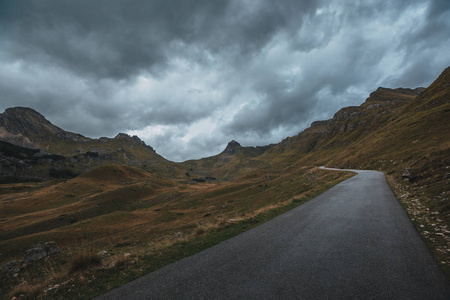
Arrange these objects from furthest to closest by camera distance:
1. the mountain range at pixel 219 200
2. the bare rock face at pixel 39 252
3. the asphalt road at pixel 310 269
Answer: the bare rock face at pixel 39 252, the mountain range at pixel 219 200, the asphalt road at pixel 310 269

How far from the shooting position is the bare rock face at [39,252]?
2159 cm

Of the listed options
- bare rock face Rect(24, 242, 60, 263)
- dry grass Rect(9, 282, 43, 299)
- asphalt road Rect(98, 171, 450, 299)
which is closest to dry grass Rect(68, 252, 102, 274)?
dry grass Rect(9, 282, 43, 299)

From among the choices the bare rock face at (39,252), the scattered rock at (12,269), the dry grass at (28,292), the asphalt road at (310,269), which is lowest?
the scattered rock at (12,269)

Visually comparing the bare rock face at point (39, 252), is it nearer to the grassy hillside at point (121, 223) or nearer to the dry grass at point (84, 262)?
the grassy hillside at point (121, 223)

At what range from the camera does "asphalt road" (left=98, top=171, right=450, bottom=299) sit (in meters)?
5.19

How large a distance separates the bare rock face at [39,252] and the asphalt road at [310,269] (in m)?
25.6

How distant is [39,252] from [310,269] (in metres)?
31.5

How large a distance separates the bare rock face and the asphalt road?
25.6 meters

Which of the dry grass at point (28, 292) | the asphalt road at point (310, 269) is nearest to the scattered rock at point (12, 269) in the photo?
the dry grass at point (28, 292)

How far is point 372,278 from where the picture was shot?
221 inches

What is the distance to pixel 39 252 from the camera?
22.2 meters

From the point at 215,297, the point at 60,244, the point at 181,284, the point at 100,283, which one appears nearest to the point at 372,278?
the point at 215,297

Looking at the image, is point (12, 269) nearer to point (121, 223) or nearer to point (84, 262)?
point (84, 262)

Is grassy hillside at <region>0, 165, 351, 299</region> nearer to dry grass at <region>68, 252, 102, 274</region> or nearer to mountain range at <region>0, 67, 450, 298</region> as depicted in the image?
dry grass at <region>68, 252, 102, 274</region>
